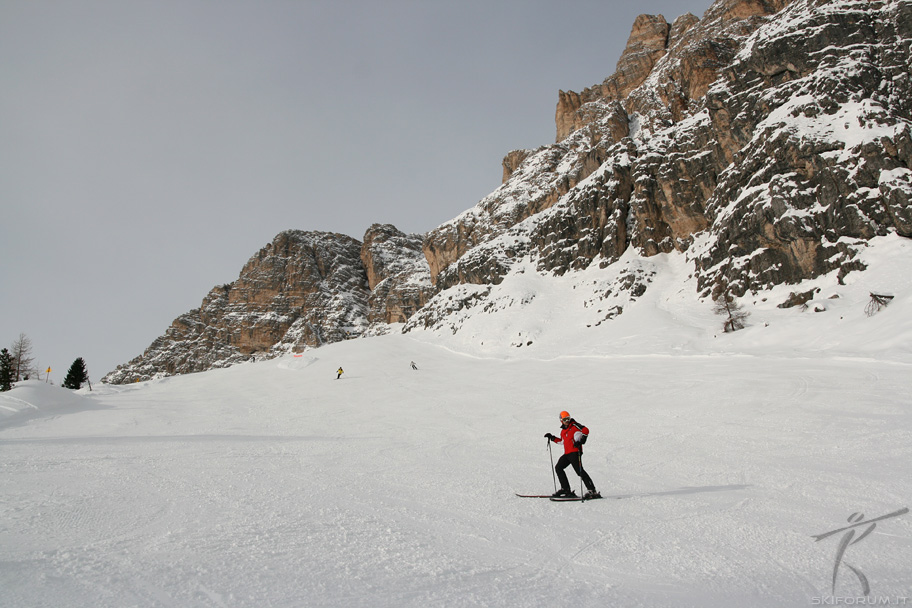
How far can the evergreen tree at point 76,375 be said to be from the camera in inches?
1677

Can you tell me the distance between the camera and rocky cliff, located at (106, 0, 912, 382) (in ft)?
94.1

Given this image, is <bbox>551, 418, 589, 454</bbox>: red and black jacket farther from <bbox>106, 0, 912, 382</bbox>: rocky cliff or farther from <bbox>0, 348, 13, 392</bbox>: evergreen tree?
<bbox>0, 348, 13, 392</bbox>: evergreen tree

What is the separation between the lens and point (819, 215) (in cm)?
2905

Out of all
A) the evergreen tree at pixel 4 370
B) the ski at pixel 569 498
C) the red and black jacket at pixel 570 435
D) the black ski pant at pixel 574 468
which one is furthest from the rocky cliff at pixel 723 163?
the evergreen tree at pixel 4 370

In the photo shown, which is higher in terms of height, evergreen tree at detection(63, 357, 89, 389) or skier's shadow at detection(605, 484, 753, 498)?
evergreen tree at detection(63, 357, 89, 389)

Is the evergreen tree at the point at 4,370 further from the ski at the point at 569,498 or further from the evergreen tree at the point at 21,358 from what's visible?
the ski at the point at 569,498

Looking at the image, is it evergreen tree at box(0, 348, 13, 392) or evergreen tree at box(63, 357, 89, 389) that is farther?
evergreen tree at box(63, 357, 89, 389)

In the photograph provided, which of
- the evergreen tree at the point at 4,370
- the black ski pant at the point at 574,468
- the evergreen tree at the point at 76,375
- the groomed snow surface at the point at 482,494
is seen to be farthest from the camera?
the evergreen tree at the point at 76,375

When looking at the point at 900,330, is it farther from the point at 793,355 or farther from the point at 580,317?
the point at 580,317

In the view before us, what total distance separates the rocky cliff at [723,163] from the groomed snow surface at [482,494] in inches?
487

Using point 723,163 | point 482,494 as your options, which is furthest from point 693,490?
point 723,163

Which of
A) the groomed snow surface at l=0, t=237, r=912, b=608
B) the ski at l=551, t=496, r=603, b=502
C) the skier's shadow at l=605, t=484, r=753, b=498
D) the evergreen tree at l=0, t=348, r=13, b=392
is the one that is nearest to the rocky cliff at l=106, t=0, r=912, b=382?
the groomed snow surface at l=0, t=237, r=912, b=608

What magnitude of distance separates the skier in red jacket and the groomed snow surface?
0.31 meters

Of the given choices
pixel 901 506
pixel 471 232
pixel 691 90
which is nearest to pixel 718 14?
pixel 691 90
